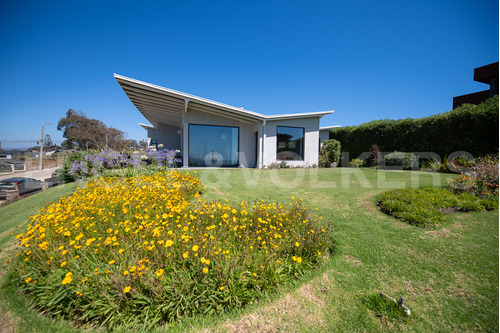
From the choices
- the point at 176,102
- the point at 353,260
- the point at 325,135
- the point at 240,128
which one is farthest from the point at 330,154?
the point at 353,260

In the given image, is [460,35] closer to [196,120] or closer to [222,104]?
[222,104]

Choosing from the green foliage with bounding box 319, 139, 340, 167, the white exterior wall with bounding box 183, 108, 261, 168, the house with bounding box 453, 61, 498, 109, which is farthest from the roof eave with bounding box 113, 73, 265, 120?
the house with bounding box 453, 61, 498, 109

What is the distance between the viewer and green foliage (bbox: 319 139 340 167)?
14805 millimetres

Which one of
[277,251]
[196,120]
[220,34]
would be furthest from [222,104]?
[277,251]

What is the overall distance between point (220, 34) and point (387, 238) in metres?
11.6

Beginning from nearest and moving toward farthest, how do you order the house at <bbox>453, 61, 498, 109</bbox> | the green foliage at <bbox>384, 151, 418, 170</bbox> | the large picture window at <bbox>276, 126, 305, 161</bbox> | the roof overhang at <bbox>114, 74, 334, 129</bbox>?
the roof overhang at <bbox>114, 74, 334, 129</bbox>, the green foliage at <bbox>384, 151, 418, 170</bbox>, the large picture window at <bbox>276, 126, 305, 161</bbox>, the house at <bbox>453, 61, 498, 109</bbox>

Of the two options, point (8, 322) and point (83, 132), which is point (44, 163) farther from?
point (8, 322)

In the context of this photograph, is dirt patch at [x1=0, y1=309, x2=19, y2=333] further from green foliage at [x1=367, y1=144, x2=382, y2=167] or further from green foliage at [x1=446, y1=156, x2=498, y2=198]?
green foliage at [x1=367, y1=144, x2=382, y2=167]

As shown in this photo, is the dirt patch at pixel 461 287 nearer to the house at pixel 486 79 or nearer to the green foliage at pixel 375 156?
the green foliage at pixel 375 156

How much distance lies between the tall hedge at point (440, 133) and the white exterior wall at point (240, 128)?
9.29 meters

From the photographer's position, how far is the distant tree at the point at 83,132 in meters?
37.4

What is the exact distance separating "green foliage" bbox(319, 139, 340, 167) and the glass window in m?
7.02

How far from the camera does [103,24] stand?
9.16 m

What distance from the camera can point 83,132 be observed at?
124 feet
